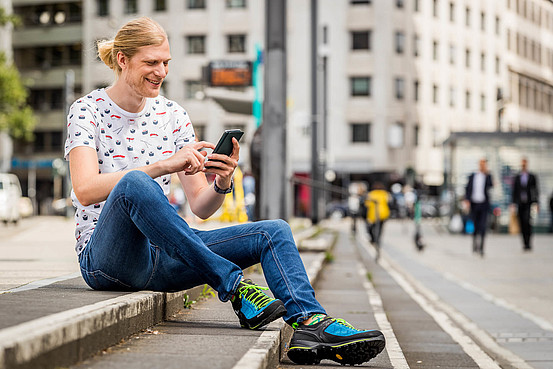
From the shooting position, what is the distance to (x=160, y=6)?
6494cm

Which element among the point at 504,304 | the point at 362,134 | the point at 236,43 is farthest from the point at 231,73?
the point at 236,43

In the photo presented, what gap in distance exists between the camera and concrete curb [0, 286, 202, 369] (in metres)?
2.92

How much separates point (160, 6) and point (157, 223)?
62103mm

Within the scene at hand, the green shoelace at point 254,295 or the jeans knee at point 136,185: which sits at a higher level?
the jeans knee at point 136,185

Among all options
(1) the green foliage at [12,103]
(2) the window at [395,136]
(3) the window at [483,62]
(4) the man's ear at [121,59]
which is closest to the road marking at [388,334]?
(4) the man's ear at [121,59]

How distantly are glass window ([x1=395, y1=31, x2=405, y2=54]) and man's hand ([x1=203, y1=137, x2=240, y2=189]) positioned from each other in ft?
187

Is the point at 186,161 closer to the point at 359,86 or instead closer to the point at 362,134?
the point at 362,134

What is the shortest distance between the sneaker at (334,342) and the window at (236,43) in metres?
58.1

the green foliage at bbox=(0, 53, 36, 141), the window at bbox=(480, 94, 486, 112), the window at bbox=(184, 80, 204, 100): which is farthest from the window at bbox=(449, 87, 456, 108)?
the green foliage at bbox=(0, 53, 36, 141)

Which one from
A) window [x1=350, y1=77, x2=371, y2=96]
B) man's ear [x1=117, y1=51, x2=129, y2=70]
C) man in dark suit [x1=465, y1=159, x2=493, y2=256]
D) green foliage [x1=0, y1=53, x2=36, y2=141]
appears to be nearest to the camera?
man's ear [x1=117, y1=51, x2=129, y2=70]

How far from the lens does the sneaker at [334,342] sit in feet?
14.3

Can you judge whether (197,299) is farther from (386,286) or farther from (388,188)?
(388,188)

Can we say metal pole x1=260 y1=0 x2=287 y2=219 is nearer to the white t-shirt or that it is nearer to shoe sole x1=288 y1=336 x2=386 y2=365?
the white t-shirt

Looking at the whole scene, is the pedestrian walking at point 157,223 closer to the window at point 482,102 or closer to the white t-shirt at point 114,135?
the white t-shirt at point 114,135
